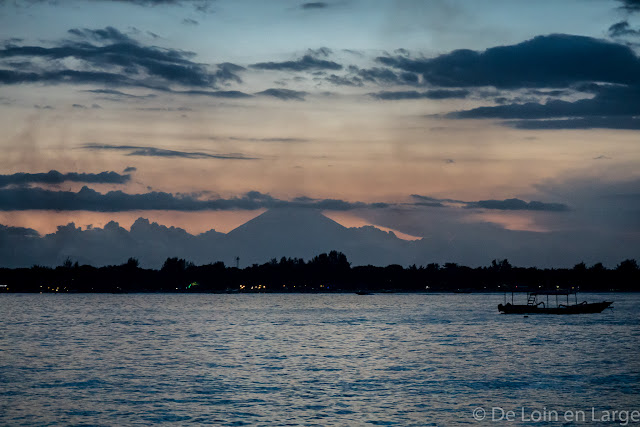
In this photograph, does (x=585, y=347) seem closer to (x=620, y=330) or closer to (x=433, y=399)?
(x=620, y=330)

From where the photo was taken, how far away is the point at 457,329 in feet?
431

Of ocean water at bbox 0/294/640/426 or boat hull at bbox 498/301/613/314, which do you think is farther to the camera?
boat hull at bbox 498/301/613/314

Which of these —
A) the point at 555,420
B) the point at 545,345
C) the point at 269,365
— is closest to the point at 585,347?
the point at 545,345

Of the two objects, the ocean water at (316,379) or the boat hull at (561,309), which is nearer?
the ocean water at (316,379)

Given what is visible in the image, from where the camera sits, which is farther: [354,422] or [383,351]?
[383,351]

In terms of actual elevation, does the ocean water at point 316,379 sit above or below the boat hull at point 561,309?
below

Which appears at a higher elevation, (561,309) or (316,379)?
(561,309)

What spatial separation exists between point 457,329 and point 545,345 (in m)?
33.6

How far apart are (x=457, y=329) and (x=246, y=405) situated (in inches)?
3380

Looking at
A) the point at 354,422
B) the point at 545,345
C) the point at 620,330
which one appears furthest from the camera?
the point at 620,330

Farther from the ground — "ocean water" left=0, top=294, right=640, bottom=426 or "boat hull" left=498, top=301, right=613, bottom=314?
"boat hull" left=498, top=301, right=613, bottom=314

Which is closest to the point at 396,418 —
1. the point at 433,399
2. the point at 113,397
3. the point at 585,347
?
the point at 433,399

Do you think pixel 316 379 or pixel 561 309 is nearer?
pixel 316 379

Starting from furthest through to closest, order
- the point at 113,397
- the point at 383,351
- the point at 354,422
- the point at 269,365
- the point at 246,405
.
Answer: the point at 383,351
the point at 269,365
the point at 113,397
the point at 246,405
the point at 354,422
